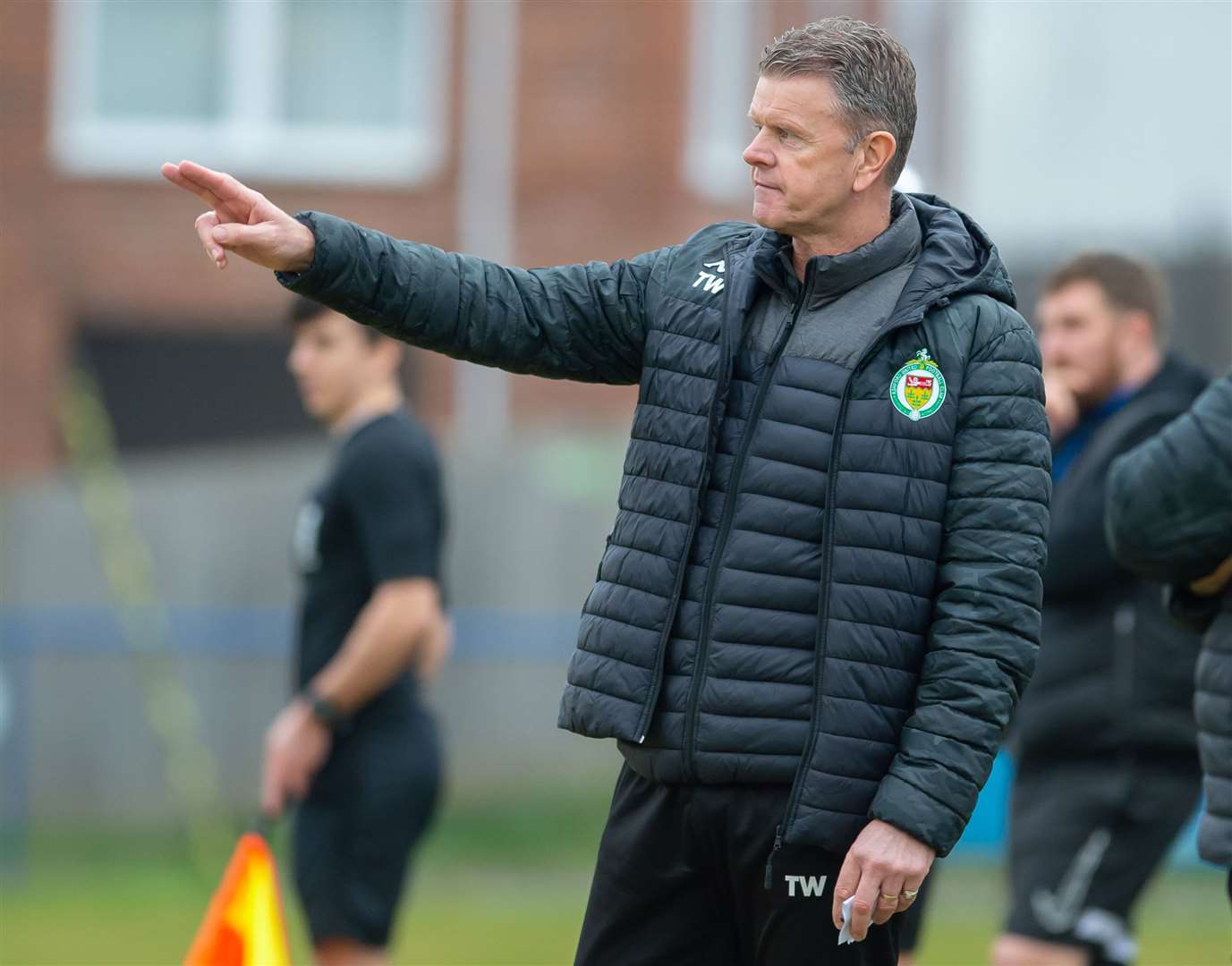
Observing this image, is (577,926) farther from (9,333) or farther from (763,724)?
(9,333)

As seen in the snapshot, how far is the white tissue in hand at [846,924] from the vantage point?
3205 mm

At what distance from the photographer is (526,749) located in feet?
41.2

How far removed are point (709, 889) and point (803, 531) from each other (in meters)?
0.69

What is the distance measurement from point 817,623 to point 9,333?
12.6 meters

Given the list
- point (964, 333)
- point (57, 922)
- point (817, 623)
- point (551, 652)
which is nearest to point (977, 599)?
point (817, 623)

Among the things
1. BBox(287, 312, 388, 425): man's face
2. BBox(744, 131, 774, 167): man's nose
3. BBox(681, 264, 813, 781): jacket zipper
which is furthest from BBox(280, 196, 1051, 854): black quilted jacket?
BBox(287, 312, 388, 425): man's face

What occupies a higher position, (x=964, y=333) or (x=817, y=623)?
(x=964, y=333)

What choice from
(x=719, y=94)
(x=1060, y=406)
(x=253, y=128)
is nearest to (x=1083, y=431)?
(x=1060, y=406)

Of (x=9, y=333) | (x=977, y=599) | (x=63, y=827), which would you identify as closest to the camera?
(x=977, y=599)

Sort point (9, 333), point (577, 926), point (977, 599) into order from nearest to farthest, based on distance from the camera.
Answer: point (977, 599) < point (577, 926) < point (9, 333)

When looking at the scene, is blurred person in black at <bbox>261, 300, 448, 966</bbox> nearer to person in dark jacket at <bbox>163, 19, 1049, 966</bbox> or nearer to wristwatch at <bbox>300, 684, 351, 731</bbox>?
wristwatch at <bbox>300, 684, 351, 731</bbox>

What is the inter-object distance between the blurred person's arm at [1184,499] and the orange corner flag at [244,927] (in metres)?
2.19

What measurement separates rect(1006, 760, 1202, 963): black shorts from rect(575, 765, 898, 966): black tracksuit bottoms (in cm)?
208

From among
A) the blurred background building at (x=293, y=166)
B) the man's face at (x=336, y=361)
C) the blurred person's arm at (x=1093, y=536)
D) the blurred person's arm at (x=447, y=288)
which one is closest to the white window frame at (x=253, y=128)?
the blurred background building at (x=293, y=166)
